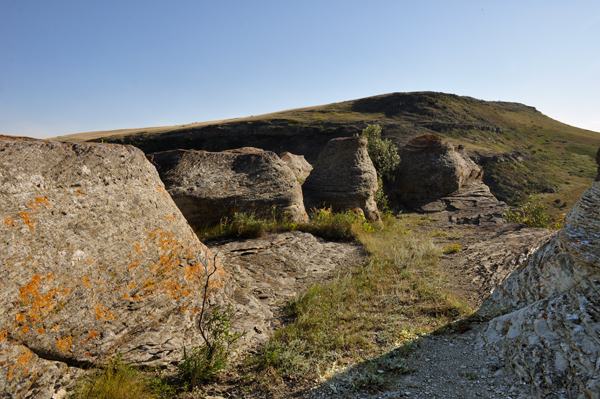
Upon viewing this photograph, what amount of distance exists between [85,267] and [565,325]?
16.8ft

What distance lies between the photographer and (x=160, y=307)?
13.1ft

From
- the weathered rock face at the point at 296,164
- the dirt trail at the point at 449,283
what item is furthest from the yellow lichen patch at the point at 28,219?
the weathered rock face at the point at 296,164

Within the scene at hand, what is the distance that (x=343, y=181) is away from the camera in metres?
13.0

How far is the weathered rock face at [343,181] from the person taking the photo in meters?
12.8

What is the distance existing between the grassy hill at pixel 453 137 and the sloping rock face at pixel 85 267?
34640mm

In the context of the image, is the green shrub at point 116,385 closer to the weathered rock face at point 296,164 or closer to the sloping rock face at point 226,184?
the sloping rock face at point 226,184

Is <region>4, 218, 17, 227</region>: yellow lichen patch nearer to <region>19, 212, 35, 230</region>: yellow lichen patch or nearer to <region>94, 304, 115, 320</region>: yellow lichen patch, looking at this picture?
<region>19, 212, 35, 230</region>: yellow lichen patch

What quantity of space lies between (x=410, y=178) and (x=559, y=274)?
51.4 feet

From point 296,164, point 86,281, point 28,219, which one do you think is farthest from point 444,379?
point 296,164

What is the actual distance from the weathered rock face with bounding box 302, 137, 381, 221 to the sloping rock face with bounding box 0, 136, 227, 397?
8423 mm

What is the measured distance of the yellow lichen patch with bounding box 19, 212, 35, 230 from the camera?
331 centimetres

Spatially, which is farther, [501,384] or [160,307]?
[160,307]

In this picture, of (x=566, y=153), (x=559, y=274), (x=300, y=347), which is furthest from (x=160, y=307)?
(x=566, y=153)

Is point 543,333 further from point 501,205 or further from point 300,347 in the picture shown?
point 501,205
